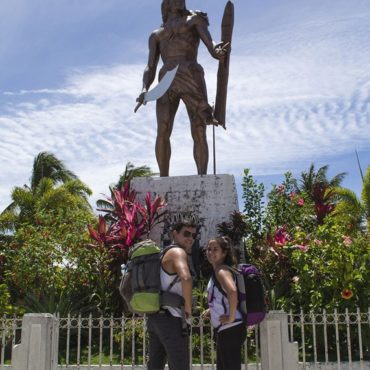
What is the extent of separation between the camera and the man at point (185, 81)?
8055 millimetres

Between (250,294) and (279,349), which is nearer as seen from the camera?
(250,294)

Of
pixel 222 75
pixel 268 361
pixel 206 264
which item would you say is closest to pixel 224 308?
pixel 268 361

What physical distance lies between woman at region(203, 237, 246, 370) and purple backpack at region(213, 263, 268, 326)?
48 mm

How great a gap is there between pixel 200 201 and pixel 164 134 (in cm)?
121

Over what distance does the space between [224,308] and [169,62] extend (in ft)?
18.0

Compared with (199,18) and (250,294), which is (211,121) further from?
(250,294)

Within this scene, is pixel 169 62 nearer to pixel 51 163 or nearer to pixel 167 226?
pixel 167 226

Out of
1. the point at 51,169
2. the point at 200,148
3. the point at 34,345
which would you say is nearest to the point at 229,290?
the point at 34,345

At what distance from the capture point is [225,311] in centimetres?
358

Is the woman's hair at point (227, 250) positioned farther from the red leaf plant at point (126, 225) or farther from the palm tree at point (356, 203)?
the palm tree at point (356, 203)

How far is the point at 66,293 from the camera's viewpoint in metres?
7.12

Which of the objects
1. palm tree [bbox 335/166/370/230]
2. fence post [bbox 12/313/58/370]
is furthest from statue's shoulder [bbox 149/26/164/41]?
palm tree [bbox 335/166/370/230]

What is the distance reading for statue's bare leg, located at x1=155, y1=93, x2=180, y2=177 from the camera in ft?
26.8

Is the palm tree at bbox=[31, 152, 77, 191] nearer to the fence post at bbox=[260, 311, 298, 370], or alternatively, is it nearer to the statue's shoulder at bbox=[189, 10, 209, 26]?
the statue's shoulder at bbox=[189, 10, 209, 26]
